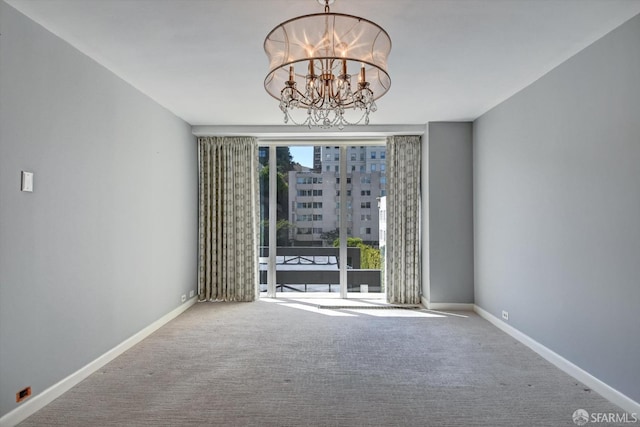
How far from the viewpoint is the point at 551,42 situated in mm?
2852

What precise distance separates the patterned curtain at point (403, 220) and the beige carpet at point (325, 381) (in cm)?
117

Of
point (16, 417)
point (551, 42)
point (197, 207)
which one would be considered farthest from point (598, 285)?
point (197, 207)

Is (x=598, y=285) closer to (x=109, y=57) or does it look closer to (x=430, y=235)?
(x=430, y=235)

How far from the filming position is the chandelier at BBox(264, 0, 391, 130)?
2.08 meters

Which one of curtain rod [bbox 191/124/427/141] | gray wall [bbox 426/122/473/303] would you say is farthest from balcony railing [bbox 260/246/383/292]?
curtain rod [bbox 191/124/427/141]

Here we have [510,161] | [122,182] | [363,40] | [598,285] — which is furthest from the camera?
[510,161]

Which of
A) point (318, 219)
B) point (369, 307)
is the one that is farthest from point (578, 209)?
point (318, 219)

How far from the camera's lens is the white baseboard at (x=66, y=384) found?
2373 millimetres

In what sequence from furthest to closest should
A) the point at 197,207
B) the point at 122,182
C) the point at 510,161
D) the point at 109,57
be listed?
the point at 197,207
the point at 510,161
the point at 122,182
the point at 109,57

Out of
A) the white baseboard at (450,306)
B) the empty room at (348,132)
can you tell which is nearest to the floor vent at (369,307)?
the empty room at (348,132)

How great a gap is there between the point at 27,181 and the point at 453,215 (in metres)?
4.61

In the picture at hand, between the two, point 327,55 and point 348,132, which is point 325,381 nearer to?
point 327,55

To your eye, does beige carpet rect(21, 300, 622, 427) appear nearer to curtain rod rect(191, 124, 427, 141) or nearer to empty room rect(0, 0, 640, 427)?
empty room rect(0, 0, 640, 427)

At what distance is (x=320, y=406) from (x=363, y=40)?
92.1 inches
